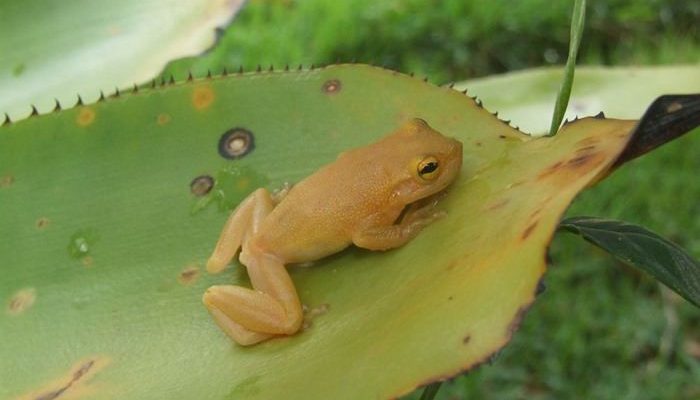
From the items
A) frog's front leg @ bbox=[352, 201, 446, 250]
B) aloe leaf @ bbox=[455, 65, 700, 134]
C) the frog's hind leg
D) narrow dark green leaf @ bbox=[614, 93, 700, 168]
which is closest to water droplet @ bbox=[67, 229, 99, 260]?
the frog's hind leg

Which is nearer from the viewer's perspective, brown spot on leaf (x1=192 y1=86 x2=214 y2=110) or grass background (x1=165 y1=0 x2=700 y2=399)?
brown spot on leaf (x1=192 y1=86 x2=214 y2=110)

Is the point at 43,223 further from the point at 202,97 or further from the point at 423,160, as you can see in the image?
the point at 423,160

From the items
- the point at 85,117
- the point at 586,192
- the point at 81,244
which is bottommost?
the point at 586,192

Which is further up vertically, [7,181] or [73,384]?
[7,181]

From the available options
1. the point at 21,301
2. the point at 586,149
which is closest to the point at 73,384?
the point at 21,301

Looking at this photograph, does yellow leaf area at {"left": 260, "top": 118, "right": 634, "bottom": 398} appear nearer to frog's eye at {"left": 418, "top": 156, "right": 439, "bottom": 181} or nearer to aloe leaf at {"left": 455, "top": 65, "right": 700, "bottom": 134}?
frog's eye at {"left": 418, "top": 156, "right": 439, "bottom": 181}

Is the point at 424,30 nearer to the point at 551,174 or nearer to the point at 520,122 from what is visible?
the point at 520,122
